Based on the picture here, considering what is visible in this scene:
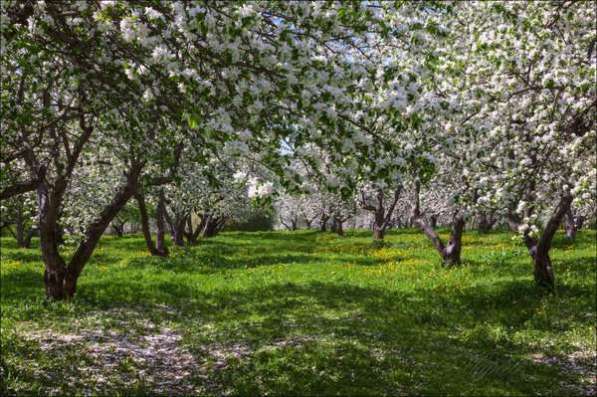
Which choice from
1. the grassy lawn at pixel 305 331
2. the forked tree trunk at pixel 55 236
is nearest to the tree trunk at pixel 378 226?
the grassy lawn at pixel 305 331

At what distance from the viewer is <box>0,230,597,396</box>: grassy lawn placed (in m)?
11.3

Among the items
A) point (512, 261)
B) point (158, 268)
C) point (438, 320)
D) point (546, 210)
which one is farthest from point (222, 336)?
point (512, 261)

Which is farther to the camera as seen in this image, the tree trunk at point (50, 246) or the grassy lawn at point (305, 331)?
the tree trunk at point (50, 246)

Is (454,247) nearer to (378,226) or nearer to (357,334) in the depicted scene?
(357,334)

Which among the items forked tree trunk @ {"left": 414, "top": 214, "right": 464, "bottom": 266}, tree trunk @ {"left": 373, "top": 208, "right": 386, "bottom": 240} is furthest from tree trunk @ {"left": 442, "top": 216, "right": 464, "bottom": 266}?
tree trunk @ {"left": 373, "top": 208, "right": 386, "bottom": 240}

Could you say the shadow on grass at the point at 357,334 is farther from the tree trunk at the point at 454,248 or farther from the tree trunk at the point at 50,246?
the tree trunk at the point at 454,248

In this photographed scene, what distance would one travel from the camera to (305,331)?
1529cm

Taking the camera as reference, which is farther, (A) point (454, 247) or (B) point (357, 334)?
(A) point (454, 247)

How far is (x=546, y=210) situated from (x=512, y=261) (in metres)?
16.9

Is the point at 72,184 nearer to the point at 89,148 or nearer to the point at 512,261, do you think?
the point at 89,148

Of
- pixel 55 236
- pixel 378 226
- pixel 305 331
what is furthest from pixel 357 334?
pixel 378 226

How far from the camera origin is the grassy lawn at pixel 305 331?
11.3 metres

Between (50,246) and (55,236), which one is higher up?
(55,236)

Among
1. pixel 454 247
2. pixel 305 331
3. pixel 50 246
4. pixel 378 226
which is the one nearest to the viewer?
pixel 305 331
